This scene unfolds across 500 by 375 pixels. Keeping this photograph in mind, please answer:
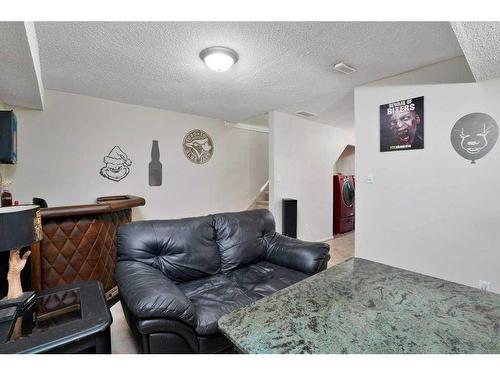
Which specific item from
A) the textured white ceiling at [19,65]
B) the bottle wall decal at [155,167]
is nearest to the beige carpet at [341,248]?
the bottle wall decal at [155,167]

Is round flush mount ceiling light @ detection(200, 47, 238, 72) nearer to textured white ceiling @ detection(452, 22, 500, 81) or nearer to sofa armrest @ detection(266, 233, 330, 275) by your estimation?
textured white ceiling @ detection(452, 22, 500, 81)

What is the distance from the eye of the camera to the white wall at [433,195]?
6.84ft

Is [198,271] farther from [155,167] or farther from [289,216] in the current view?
[155,167]

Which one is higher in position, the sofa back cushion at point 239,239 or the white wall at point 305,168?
the white wall at point 305,168

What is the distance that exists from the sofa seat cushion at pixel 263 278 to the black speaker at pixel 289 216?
5.93ft

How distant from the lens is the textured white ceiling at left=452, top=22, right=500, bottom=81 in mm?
1396

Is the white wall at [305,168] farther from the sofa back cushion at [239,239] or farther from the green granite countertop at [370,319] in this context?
the green granite countertop at [370,319]

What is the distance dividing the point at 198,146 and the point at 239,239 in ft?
9.02

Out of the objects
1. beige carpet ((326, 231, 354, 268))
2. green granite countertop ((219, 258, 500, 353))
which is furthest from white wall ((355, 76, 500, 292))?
green granite countertop ((219, 258, 500, 353))

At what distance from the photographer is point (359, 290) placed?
1193mm

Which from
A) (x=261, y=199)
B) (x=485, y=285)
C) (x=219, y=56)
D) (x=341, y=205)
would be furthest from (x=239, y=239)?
(x=341, y=205)

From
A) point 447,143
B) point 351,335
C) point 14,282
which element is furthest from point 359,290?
point 447,143

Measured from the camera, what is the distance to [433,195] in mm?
2377

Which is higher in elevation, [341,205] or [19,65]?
[19,65]
